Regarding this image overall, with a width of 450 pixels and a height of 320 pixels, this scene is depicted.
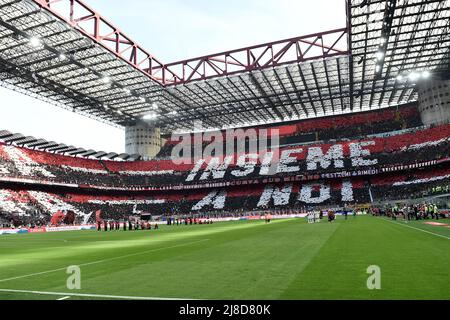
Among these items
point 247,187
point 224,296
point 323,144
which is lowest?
point 224,296

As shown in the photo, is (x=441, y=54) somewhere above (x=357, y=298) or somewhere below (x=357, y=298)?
above

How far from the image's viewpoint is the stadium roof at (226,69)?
36.8 meters

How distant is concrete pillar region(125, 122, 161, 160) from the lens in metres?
80.7

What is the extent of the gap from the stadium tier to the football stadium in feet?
1.22

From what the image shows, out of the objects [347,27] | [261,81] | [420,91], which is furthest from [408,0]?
[420,91]

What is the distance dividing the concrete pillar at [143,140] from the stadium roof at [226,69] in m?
6.87

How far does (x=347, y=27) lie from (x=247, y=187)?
1634 inches

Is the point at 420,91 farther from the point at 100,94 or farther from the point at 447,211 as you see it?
the point at 100,94

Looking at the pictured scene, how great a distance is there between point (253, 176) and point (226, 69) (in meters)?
29.7

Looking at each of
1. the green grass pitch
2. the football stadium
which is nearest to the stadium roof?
the football stadium

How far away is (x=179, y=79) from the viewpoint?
5212cm

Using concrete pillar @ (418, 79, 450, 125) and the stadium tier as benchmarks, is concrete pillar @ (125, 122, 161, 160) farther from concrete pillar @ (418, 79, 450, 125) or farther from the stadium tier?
concrete pillar @ (418, 79, 450, 125)

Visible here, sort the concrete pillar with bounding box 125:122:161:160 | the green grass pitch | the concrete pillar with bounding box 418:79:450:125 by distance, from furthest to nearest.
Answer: the concrete pillar with bounding box 125:122:161:160, the concrete pillar with bounding box 418:79:450:125, the green grass pitch

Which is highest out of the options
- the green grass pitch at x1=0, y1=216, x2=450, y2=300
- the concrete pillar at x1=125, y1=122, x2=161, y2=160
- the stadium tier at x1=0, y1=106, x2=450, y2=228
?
the concrete pillar at x1=125, y1=122, x2=161, y2=160
